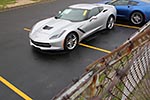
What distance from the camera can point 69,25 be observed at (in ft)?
25.0

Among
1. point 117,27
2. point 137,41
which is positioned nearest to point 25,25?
point 117,27

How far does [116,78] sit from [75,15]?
6.52 meters

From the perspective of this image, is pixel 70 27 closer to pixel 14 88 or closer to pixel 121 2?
pixel 14 88

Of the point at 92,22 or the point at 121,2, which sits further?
the point at 121,2

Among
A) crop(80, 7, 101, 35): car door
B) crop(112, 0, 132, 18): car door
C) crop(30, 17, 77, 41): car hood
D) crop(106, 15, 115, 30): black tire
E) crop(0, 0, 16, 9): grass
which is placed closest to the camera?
crop(30, 17, 77, 41): car hood

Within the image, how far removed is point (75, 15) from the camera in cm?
821

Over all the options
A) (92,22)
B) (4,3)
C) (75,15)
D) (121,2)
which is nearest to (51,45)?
(75,15)

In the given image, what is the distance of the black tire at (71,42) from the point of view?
732cm

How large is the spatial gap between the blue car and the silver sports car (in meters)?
1.07

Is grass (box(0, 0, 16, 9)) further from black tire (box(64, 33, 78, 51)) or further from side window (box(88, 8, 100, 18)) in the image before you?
black tire (box(64, 33, 78, 51))

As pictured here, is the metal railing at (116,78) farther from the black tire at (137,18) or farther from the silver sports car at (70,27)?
the black tire at (137,18)

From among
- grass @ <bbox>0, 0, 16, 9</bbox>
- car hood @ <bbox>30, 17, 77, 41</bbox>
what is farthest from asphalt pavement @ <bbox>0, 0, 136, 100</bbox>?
grass @ <bbox>0, 0, 16, 9</bbox>

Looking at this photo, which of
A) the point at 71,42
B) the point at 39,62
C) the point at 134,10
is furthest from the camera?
the point at 134,10

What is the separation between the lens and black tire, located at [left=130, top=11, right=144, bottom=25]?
966 centimetres
